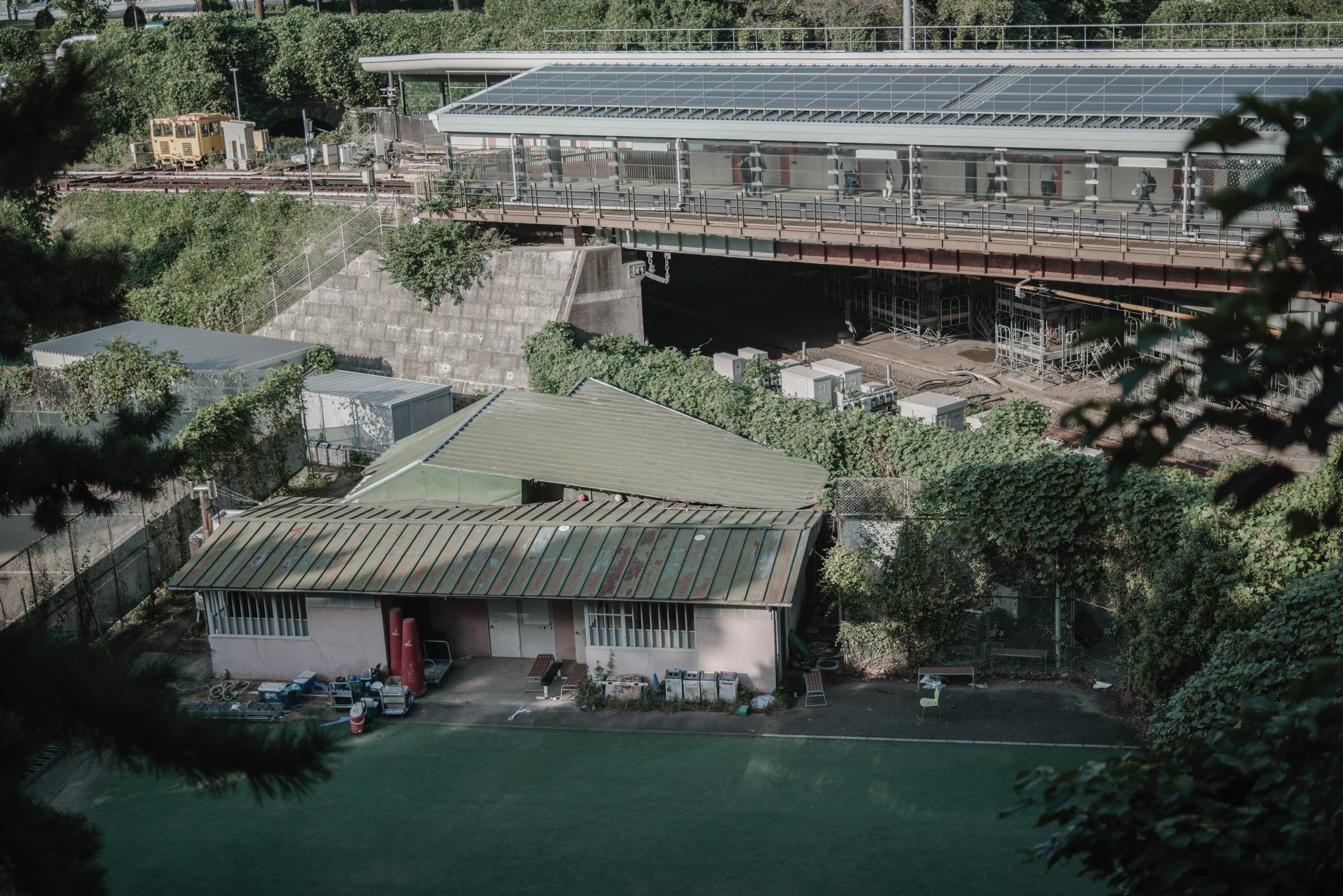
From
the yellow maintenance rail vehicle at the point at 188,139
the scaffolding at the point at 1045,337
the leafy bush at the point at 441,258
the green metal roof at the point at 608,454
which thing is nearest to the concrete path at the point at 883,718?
the green metal roof at the point at 608,454

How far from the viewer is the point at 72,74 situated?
46.4 feet

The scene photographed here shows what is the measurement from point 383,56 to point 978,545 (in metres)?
58.6

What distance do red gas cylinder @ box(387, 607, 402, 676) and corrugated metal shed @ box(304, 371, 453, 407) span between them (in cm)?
1249

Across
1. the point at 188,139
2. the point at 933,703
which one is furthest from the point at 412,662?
the point at 188,139

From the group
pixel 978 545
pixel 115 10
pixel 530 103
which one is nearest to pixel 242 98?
pixel 530 103

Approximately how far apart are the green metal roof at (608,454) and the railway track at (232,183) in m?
21.8

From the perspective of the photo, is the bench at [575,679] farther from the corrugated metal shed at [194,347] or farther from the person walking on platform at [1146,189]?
the person walking on platform at [1146,189]

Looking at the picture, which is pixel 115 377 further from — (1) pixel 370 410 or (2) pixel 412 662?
(2) pixel 412 662

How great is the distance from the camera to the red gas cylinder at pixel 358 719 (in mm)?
21797

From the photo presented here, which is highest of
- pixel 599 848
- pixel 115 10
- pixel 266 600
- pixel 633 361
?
pixel 115 10

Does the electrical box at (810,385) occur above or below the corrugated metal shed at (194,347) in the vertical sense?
below

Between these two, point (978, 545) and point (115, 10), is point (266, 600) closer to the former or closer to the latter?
point (978, 545)

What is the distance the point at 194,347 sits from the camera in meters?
40.0

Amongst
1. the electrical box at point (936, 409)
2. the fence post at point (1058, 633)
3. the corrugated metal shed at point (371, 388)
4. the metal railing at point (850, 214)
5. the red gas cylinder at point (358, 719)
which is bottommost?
the red gas cylinder at point (358, 719)
